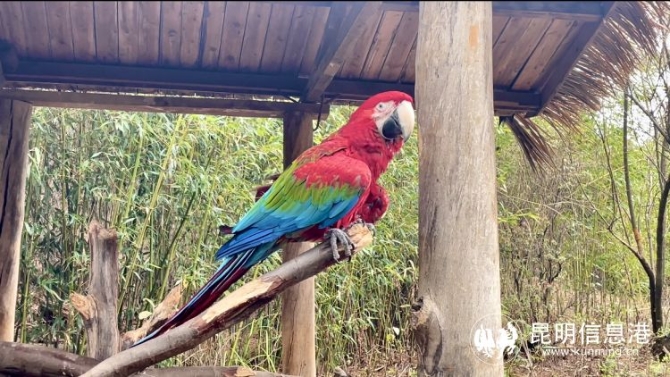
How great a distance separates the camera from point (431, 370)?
49.0 inches

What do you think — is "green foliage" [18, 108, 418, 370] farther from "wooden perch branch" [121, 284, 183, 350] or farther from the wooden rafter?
"wooden perch branch" [121, 284, 183, 350]

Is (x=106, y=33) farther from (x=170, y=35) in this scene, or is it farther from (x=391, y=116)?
(x=391, y=116)

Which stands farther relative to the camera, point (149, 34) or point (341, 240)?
point (149, 34)

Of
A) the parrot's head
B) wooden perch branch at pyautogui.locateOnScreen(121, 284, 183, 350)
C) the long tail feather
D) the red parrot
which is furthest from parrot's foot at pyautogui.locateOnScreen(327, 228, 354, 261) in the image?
wooden perch branch at pyautogui.locateOnScreen(121, 284, 183, 350)

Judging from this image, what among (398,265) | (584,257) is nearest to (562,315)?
(584,257)

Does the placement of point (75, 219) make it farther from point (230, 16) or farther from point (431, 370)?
point (431, 370)

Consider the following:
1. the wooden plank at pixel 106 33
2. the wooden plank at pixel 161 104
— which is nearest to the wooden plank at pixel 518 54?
the wooden plank at pixel 161 104

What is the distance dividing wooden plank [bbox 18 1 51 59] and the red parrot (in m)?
0.94

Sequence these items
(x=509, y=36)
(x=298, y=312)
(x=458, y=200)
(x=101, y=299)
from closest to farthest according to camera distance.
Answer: (x=458, y=200), (x=101, y=299), (x=509, y=36), (x=298, y=312)

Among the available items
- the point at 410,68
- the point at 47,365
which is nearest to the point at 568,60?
the point at 410,68

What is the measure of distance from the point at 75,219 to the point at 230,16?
1388 millimetres

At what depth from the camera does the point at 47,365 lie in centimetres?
190

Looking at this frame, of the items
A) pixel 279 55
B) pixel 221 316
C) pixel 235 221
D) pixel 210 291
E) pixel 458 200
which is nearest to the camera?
pixel 458 200

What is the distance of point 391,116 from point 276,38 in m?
0.58
